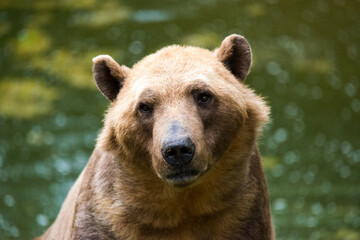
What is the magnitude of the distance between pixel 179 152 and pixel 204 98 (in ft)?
2.06

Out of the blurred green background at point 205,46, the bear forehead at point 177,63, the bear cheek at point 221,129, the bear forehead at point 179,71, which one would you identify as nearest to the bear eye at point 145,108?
the bear forehead at point 179,71

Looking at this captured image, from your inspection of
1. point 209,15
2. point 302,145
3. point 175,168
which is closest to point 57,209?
point 302,145

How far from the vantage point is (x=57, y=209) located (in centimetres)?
1234

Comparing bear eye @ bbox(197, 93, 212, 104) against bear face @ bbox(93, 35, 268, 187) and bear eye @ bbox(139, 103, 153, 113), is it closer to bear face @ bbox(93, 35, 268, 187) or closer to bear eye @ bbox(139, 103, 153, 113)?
bear face @ bbox(93, 35, 268, 187)

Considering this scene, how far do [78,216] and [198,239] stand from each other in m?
0.99

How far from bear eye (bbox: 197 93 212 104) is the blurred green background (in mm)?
5823

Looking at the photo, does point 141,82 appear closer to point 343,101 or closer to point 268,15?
point 343,101

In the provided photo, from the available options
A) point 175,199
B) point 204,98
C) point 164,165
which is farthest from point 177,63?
point 175,199

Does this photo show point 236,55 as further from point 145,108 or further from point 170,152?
point 170,152

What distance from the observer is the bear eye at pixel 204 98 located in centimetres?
613

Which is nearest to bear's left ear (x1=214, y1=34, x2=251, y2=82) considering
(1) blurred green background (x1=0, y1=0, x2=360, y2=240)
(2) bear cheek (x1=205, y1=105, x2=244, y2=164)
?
(2) bear cheek (x1=205, y1=105, x2=244, y2=164)

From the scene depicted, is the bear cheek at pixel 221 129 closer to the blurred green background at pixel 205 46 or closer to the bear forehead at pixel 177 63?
the bear forehead at pixel 177 63

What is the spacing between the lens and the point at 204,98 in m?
6.14

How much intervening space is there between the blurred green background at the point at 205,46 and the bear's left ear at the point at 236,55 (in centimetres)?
534
